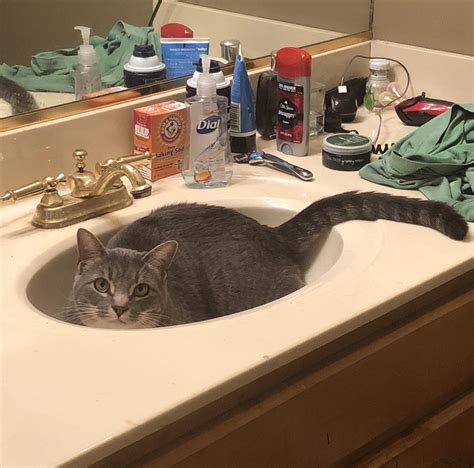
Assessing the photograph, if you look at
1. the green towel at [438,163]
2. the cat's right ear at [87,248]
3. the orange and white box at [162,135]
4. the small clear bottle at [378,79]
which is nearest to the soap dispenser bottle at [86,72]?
the orange and white box at [162,135]

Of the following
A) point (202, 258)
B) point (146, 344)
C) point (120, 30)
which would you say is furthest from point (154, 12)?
point (146, 344)

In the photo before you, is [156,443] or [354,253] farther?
[354,253]

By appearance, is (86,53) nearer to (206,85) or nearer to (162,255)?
(206,85)

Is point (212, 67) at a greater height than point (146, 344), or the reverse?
point (212, 67)

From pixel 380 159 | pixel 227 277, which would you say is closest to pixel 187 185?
pixel 227 277

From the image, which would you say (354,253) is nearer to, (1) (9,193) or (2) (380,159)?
(2) (380,159)

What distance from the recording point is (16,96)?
4.41 feet

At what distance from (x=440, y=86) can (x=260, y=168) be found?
0.52m

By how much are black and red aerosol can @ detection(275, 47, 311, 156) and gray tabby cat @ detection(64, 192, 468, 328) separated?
0.79ft

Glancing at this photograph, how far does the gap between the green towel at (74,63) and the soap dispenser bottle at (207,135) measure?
17cm

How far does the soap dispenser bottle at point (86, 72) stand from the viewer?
1.42 metres

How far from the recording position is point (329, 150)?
1.43 m

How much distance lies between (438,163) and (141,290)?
1.87 feet

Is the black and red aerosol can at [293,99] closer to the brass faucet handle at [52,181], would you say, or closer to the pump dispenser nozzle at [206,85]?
the pump dispenser nozzle at [206,85]
